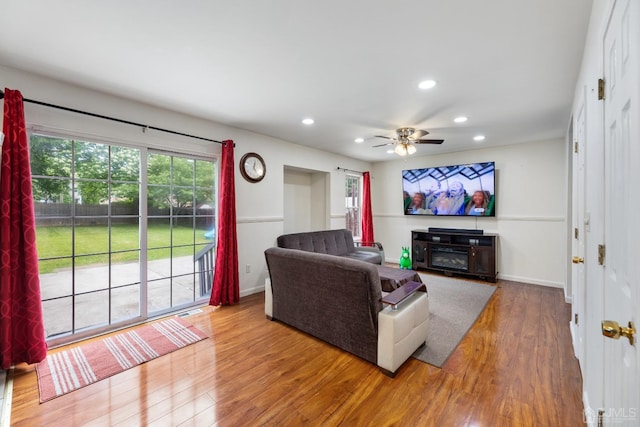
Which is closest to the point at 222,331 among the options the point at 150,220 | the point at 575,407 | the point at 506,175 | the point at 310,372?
the point at 310,372

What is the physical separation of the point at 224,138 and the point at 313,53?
212 cm

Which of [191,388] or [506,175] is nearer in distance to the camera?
[191,388]

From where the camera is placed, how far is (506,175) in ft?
15.4

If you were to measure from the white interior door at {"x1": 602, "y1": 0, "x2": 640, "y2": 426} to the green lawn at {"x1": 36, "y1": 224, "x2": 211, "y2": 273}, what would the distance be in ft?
12.1

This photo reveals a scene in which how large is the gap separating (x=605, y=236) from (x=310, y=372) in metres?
1.99

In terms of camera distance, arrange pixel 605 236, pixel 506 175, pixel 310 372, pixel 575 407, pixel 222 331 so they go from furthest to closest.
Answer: pixel 506 175
pixel 222 331
pixel 310 372
pixel 575 407
pixel 605 236

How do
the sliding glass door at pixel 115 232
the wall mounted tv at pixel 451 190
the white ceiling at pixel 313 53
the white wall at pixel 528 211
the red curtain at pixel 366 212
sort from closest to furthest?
the white ceiling at pixel 313 53, the sliding glass door at pixel 115 232, the white wall at pixel 528 211, the wall mounted tv at pixel 451 190, the red curtain at pixel 366 212

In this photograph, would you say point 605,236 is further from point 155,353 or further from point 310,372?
point 155,353

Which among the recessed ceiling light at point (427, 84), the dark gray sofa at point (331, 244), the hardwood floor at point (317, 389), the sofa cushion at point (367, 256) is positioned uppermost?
the recessed ceiling light at point (427, 84)

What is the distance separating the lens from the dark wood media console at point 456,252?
4547mm

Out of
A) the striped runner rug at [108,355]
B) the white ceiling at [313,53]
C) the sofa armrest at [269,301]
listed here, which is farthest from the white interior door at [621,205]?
the striped runner rug at [108,355]

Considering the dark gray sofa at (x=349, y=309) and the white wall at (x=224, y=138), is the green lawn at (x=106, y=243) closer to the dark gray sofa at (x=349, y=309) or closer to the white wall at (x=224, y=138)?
the white wall at (x=224, y=138)

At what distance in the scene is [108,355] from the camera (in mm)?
2326

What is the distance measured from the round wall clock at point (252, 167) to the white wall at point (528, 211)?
361 cm
